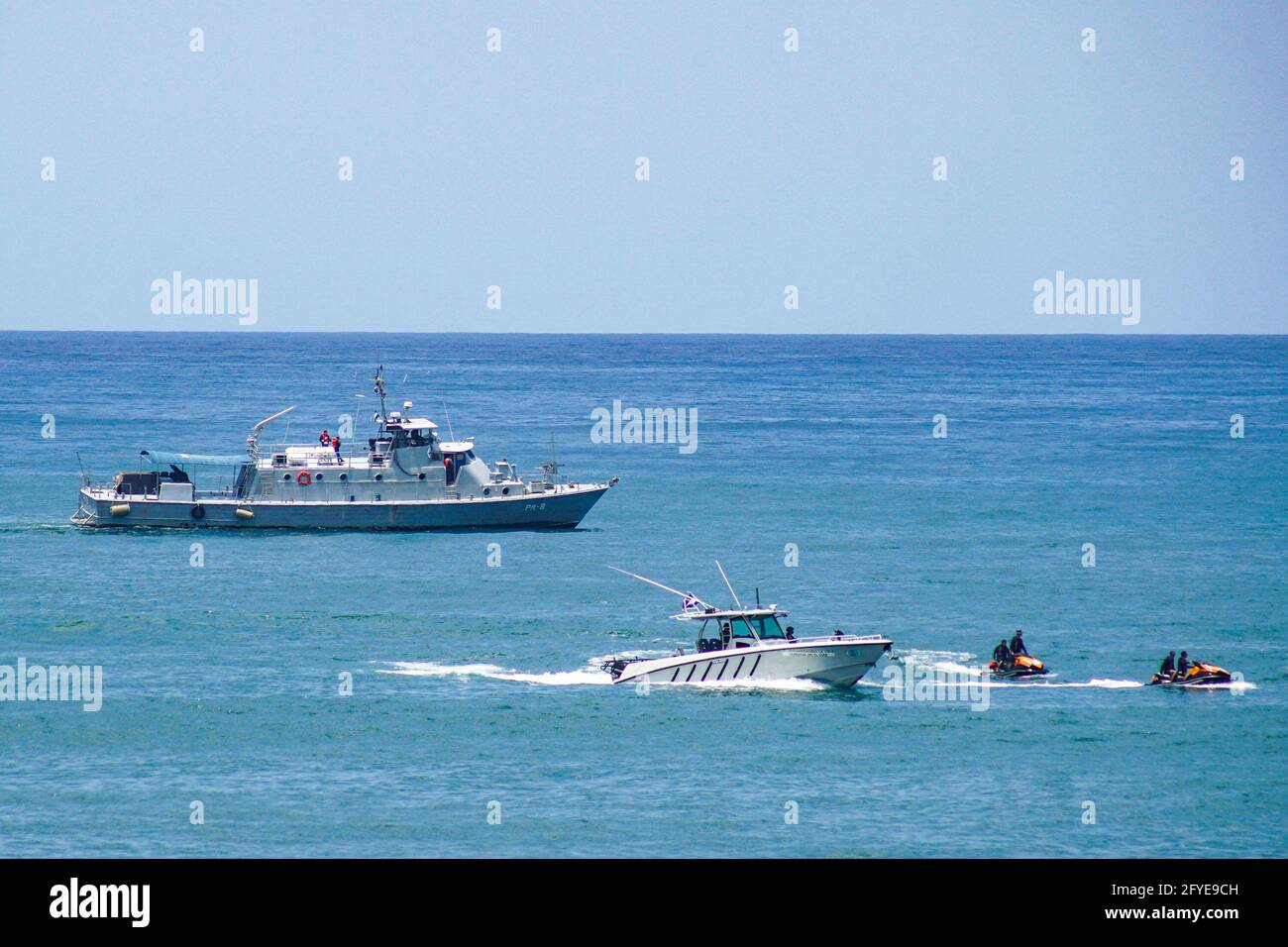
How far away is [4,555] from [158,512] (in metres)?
9.44

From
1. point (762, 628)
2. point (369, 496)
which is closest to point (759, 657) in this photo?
point (762, 628)

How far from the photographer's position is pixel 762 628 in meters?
48.3

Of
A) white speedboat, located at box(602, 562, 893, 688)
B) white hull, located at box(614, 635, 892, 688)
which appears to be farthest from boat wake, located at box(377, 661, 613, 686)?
white hull, located at box(614, 635, 892, 688)

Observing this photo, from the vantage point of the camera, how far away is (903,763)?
135ft

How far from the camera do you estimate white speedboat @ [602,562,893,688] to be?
47.2 m

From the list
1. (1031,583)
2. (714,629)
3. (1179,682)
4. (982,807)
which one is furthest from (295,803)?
(1031,583)

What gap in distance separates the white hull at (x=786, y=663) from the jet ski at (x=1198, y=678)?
8.80m

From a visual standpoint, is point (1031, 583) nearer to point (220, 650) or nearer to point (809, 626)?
point (809, 626)

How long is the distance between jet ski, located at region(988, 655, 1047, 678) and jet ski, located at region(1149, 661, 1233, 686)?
3472mm

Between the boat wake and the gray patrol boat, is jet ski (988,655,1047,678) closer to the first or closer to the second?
the boat wake

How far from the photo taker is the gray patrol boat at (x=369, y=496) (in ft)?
262

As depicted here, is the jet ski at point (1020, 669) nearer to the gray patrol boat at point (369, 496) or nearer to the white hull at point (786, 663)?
the white hull at point (786, 663)

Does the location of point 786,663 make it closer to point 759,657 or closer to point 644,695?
point 759,657

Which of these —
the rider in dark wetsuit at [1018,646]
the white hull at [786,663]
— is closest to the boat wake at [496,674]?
the white hull at [786,663]
